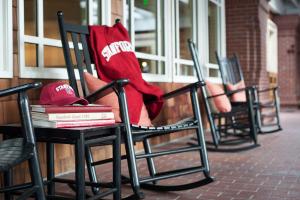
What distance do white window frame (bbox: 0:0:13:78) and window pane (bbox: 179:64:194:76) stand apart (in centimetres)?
282

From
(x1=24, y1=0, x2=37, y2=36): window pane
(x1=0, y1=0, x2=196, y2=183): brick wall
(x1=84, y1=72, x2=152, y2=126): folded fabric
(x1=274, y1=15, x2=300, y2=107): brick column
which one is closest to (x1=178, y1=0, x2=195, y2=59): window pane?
(x1=0, y1=0, x2=196, y2=183): brick wall

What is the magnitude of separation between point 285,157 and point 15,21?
2345 mm

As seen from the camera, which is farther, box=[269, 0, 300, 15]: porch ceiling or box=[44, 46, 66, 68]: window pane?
box=[269, 0, 300, 15]: porch ceiling

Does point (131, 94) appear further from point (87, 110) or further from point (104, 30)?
point (87, 110)

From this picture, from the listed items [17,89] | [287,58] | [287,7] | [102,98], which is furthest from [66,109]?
[287,7]

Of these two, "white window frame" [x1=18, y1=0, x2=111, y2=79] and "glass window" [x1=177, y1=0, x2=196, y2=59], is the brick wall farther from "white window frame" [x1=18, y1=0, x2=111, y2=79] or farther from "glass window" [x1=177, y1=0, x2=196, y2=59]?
"glass window" [x1=177, y1=0, x2=196, y2=59]

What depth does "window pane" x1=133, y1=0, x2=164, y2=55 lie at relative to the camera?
4.63 metres

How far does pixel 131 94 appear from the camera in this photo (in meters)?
2.68

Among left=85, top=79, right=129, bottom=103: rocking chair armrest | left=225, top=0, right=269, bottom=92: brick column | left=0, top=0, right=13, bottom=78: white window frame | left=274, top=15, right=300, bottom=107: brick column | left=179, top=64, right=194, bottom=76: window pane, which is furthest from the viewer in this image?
left=274, top=15, right=300, bottom=107: brick column

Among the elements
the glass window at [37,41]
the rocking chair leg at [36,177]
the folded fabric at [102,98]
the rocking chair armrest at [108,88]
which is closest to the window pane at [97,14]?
the glass window at [37,41]

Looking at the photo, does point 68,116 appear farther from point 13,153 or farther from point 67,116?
point 13,153

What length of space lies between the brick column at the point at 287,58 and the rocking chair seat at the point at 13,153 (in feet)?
36.4

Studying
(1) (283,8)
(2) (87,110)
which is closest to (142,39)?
(2) (87,110)

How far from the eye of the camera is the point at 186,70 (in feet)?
17.3
